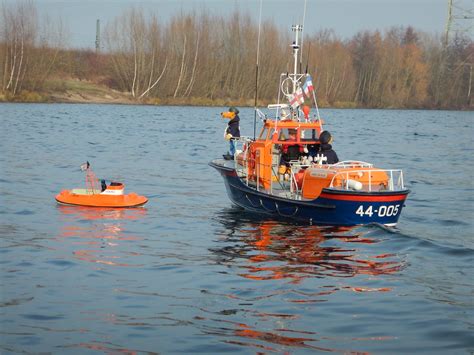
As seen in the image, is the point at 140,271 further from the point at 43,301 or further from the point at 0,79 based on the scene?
the point at 0,79

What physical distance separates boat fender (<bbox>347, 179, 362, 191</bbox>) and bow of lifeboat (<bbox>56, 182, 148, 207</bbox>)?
6.23m

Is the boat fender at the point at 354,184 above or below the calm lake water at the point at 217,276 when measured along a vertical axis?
Answer: above

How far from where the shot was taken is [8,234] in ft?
60.3

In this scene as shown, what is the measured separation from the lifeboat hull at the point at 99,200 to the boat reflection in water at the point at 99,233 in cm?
15

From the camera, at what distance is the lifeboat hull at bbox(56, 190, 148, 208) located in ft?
71.9

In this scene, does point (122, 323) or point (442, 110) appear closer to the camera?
point (122, 323)

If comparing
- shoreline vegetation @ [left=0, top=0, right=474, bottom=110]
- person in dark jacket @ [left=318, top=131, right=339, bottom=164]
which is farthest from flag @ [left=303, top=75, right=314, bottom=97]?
shoreline vegetation @ [left=0, top=0, right=474, bottom=110]

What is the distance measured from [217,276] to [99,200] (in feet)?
25.1

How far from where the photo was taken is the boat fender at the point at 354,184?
18.3 m

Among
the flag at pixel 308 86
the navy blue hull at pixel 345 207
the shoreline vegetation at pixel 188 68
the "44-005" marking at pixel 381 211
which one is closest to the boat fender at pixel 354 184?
the navy blue hull at pixel 345 207

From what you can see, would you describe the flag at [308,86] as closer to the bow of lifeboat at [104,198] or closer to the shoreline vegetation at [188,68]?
the bow of lifeboat at [104,198]

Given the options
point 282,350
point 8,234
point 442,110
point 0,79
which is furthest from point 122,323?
point 442,110

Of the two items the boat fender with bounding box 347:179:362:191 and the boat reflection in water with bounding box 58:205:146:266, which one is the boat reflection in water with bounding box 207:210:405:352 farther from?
the boat reflection in water with bounding box 58:205:146:266

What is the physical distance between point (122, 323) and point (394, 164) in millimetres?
27406
